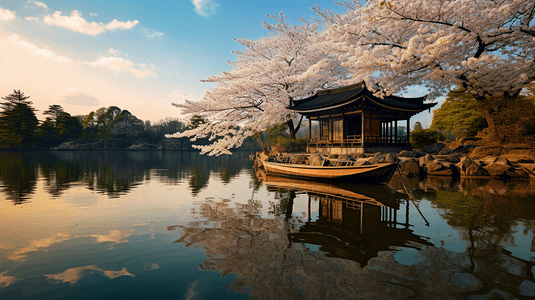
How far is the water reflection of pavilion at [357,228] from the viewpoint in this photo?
5121 mm

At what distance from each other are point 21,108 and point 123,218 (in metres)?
85.3

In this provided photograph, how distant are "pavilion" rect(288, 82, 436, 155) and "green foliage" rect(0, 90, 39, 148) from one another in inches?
3085

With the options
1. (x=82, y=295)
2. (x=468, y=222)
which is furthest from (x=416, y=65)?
(x=82, y=295)

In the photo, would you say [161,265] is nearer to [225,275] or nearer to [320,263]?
[225,275]

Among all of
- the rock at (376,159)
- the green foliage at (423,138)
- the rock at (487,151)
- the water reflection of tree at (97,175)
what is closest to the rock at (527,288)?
the rock at (376,159)

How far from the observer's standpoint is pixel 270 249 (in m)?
5.05

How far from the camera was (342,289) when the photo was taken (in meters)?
3.61

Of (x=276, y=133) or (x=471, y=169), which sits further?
(x=276, y=133)

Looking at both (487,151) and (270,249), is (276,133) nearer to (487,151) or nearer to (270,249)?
(487,151)

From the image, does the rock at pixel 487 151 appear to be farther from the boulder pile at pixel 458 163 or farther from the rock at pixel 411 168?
the rock at pixel 411 168

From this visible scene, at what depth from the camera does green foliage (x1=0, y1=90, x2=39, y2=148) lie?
6456cm

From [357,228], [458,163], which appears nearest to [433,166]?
[458,163]

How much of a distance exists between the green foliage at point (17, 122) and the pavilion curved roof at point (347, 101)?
7842cm

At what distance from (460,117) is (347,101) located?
60.7 feet
